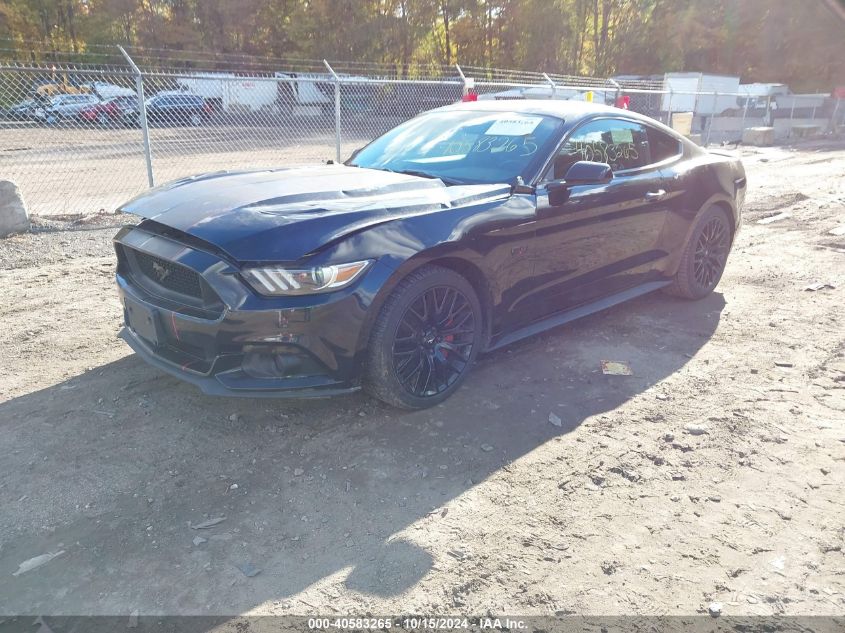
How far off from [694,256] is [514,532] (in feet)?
11.5

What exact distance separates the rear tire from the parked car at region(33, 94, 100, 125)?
1110cm

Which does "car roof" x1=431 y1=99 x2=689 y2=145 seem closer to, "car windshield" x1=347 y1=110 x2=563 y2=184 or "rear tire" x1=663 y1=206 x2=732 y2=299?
"car windshield" x1=347 y1=110 x2=563 y2=184

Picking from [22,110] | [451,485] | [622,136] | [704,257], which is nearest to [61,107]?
[22,110]

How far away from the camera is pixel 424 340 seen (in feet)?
11.4

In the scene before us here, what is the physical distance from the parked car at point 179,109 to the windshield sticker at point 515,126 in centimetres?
1088

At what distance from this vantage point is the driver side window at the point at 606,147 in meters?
4.14

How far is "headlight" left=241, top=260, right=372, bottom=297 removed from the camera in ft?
9.73

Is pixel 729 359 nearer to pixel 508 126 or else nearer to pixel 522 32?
pixel 508 126

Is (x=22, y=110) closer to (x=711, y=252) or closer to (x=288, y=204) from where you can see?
(x=288, y=204)

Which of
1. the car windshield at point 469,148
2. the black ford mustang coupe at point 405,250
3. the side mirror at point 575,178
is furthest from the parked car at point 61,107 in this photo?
the side mirror at point 575,178

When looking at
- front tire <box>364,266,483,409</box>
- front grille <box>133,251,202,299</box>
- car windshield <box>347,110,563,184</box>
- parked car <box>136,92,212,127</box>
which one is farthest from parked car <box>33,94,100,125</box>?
front tire <box>364,266,483,409</box>

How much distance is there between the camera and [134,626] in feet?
7.09

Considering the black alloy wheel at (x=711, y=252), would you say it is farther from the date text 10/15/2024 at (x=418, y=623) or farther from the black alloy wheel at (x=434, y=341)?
the date text 10/15/2024 at (x=418, y=623)

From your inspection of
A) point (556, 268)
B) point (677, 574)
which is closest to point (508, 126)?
point (556, 268)
